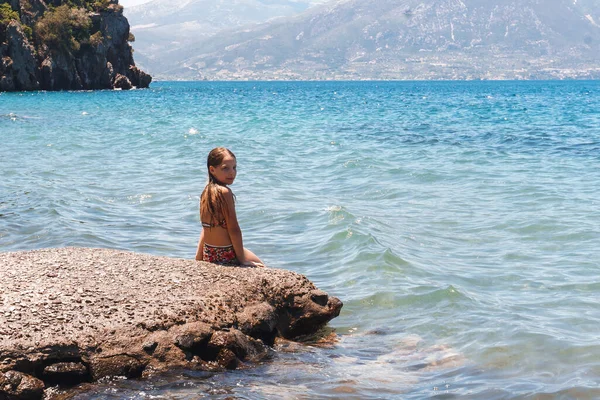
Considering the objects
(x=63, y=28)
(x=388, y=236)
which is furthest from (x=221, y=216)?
(x=63, y=28)

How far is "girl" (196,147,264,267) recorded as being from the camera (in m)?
7.07

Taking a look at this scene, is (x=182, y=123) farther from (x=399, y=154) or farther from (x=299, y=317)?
(x=299, y=317)

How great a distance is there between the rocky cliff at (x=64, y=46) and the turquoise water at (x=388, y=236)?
210 feet

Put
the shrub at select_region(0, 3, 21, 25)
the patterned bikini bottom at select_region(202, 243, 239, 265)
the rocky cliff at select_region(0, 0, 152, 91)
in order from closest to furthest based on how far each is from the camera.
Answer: the patterned bikini bottom at select_region(202, 243, 239, 265) < the rocky cliff at select_region(0, 0, 152, 91) < the shrub at select_region(0, 3, 21, 25)

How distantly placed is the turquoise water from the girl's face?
6.09 feet

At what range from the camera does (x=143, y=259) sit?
6898 mm

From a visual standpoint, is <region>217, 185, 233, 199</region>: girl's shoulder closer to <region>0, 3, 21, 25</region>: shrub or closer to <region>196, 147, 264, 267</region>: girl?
<region>196, 147, 264, 267</region>: girl

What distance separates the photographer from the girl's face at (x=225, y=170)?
23.2 ft

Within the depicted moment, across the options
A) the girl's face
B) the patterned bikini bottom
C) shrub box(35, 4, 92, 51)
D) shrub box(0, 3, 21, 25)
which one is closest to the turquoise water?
the patterned bikini bottom

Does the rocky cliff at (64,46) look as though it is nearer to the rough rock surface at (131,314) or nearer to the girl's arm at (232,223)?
the girl's arm at (232,223)

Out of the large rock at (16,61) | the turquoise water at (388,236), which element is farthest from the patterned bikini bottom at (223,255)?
the large rock at (16,61)

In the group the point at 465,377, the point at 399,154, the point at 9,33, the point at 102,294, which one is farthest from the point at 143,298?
the point at 9,33

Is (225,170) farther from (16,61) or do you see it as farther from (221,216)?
A: (16,61)

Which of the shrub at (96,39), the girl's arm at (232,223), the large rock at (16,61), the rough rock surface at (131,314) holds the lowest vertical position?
the rough rock surface at (131,314)
